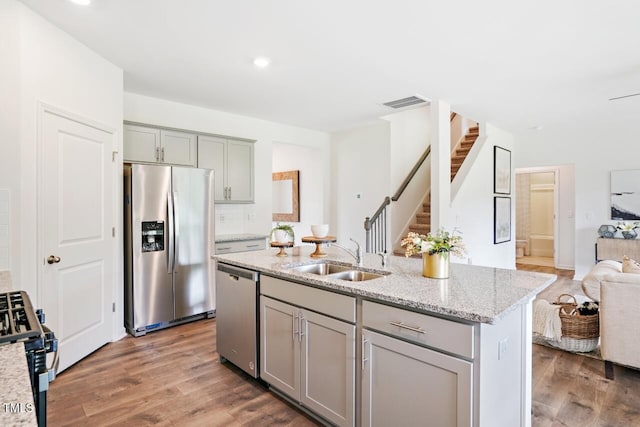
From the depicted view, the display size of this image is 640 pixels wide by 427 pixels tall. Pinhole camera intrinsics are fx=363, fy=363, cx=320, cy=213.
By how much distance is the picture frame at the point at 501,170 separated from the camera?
6.43 m

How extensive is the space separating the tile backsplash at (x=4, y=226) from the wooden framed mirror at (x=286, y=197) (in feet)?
16.2

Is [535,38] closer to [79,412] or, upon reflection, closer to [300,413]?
[300,413]

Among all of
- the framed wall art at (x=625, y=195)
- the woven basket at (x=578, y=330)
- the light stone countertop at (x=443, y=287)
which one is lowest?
the woven basket at (x=578, y=330)

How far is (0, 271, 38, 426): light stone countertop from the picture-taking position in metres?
0.72

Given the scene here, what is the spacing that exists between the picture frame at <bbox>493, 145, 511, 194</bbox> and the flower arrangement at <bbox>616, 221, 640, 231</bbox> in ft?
5.81

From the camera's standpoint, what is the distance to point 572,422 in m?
2.24

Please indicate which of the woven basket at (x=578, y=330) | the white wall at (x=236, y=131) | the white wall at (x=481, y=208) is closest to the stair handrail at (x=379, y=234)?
the white wall at (x=481, y=208)

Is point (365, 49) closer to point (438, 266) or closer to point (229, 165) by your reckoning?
point (438, 266)

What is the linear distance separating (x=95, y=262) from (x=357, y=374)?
8.66 ft

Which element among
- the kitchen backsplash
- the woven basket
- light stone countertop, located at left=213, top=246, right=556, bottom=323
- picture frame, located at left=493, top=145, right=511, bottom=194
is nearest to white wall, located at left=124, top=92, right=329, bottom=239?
the kitchen backsplash

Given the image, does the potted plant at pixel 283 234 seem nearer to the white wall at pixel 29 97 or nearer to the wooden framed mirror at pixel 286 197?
the white wall at pixel 29 97

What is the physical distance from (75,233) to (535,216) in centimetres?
993

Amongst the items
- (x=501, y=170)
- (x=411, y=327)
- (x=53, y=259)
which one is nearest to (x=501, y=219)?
(x=501, y=170)

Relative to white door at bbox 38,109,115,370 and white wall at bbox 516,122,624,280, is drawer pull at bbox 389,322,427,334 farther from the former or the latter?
white wall at bbox 516,122,624,280
